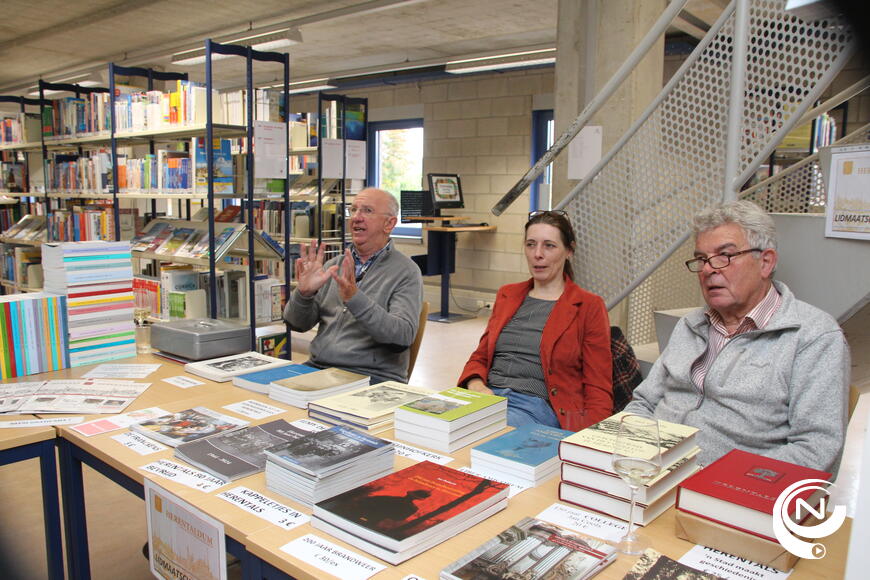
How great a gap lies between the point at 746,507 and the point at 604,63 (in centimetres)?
297

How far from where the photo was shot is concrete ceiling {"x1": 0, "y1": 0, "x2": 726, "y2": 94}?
611 cm

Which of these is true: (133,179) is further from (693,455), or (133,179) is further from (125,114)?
(693,455)

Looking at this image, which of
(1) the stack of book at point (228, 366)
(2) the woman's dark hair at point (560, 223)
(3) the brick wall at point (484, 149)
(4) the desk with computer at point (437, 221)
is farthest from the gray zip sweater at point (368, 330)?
(3) the brick wall at point (484, 149)

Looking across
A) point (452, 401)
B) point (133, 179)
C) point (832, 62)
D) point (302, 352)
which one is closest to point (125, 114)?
point (133, 179)

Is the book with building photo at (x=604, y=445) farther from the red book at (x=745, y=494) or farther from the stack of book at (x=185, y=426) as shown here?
the stack of book at (x=185, y=426)

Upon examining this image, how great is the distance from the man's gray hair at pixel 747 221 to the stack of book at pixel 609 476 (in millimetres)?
704

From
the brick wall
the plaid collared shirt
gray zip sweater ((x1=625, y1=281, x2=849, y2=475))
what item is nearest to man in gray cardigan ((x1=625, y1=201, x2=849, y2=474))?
gray zip sweater ((x1=625, y1=281, x2=849, y2=475))

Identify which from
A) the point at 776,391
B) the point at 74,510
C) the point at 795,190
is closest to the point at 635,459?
the point at 776,391

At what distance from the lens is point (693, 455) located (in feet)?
4.56

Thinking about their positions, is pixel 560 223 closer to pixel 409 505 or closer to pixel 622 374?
pixel 622 374

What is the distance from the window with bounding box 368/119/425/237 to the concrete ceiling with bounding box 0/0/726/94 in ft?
3.29

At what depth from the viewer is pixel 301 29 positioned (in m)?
6.95

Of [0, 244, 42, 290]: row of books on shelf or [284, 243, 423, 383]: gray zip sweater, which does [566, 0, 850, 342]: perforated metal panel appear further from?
[0, 244, 42, 290]: row of books on shelf

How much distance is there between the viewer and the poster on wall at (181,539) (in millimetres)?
1288
